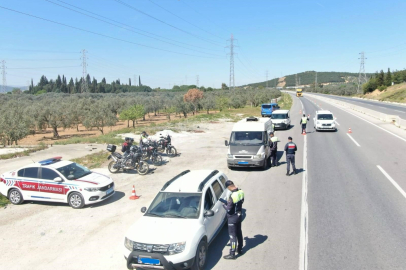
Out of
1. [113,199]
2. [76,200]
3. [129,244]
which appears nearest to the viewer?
[129,244]

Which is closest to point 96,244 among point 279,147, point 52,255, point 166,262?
point 52,255

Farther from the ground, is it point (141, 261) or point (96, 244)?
point (141, 261)

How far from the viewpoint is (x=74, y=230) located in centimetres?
875

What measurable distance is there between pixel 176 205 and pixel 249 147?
812 cm

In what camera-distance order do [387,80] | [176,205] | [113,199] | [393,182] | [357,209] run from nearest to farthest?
[176,205], [357,209], [113,199], [393,182], [387,80]

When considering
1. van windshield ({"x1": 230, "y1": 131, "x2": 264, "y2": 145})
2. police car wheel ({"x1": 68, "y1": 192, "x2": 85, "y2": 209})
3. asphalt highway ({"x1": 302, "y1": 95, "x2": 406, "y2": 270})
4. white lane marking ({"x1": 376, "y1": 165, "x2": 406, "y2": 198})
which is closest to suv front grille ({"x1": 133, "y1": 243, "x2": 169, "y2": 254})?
asphalt highway ({"x1": 302, "y1": 95, "x2": 406, "y2": 270})

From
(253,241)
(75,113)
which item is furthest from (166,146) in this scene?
(75,113)

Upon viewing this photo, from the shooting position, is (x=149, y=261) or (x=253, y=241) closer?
(x=149, y=261)

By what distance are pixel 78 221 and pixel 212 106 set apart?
66.5m

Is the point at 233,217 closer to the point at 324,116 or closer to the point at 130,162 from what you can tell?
the point at 130,162

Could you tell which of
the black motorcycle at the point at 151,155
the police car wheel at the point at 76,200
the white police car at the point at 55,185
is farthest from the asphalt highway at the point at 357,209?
the black motorcycle at the point at 151,155

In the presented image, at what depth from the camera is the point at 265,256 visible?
679 centimetres

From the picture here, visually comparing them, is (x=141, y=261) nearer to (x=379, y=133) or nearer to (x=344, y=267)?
(x=344, y=267)

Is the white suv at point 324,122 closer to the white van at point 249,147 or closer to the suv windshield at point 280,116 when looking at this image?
the suv windshield at point 280,116
